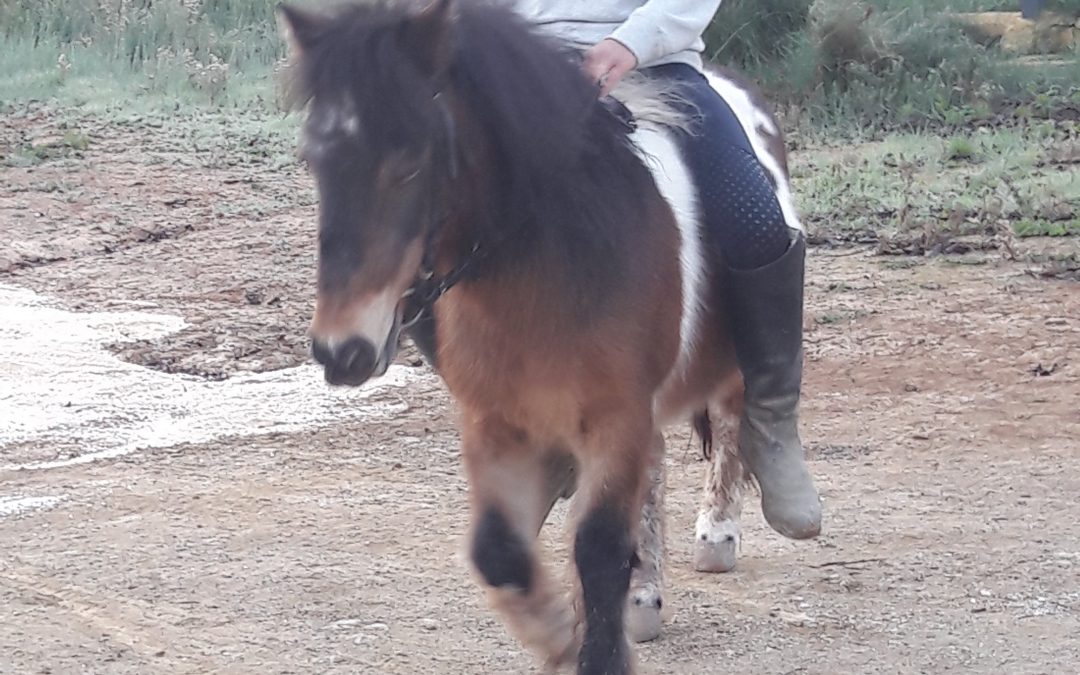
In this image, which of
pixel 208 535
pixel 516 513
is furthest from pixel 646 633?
pixel 208 535

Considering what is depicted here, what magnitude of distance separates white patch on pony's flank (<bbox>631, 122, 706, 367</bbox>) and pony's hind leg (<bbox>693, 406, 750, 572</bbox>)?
97 cm

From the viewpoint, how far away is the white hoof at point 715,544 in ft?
15.0

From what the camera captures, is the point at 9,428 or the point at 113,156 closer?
the point at 9,428

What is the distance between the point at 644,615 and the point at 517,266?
4.24 ft

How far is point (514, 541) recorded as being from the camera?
11.4ft

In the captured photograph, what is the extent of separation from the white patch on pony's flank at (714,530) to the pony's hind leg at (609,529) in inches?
46.5

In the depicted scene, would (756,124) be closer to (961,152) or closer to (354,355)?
(354,355)

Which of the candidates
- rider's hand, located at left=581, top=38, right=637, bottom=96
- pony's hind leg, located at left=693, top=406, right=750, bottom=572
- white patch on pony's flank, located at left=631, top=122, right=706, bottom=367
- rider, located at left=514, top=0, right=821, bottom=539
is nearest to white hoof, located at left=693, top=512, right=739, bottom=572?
pony's hind leg, located at left=693, top=406, right=750, bottom=572

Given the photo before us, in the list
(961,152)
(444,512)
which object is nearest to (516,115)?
(444,512)

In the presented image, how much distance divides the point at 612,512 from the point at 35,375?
4.03 m

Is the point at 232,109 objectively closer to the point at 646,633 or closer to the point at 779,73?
the point at 779,73

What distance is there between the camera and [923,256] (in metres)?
8.20

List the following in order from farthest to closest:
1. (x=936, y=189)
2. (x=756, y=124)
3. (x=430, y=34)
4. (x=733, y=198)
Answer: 1. (x=936, y=189)
2. (x=756, y=124)
3. (x=733, y=198)
4. (x=430, y=34)

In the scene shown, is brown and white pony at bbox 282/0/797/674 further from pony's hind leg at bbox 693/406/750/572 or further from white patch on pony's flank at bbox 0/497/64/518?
white patch on pony's flank at bbox 0/497/64/518
